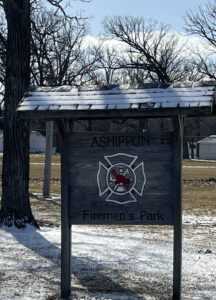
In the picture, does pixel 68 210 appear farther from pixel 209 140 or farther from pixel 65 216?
pixel 209 140

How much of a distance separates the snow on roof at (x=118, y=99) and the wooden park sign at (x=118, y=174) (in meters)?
0.01

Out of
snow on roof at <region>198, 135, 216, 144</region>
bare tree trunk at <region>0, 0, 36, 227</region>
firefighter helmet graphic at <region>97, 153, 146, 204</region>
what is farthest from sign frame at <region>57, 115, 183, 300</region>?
snow on roof at <region>198, 135, 216, 144</region>

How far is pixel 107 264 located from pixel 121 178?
7.00 feet

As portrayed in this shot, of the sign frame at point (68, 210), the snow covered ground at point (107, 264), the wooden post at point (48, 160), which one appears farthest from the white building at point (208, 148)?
the sign frame at point (68, 210)

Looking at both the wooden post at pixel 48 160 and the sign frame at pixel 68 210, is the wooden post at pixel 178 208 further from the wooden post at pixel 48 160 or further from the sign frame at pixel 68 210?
the wooden post at pixel 48 160

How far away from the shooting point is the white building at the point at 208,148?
9056 centimetres

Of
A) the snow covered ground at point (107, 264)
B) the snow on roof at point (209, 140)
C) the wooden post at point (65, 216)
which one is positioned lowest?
the snow covered ground at point (107, 264)

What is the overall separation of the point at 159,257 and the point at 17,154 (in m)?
3.80

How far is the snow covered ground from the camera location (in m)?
6.99

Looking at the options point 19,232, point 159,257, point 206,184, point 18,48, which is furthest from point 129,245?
point 206,184

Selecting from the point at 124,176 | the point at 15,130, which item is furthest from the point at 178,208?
the point at 15,130

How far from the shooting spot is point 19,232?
11297 millimetres

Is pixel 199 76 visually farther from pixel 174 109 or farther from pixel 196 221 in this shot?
pixel 174 109

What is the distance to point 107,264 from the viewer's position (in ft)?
27.8
